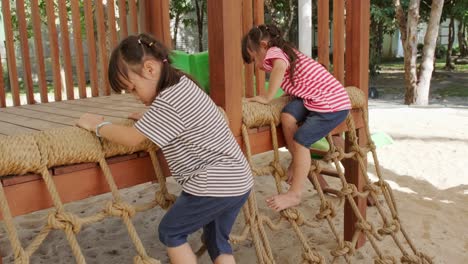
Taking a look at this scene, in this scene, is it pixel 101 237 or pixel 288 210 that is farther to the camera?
pixel 101 237

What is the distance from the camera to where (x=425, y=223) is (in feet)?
13.2

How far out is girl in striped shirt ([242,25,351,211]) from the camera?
2711 mm

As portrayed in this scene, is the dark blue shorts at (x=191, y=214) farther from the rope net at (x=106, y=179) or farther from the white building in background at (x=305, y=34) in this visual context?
the white building in background at (x=305, y=34)

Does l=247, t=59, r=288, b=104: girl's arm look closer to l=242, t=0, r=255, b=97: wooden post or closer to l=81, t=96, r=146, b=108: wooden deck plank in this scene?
l=242, t=0, r=255, b=97: wooden post

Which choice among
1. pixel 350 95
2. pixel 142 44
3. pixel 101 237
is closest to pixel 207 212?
pixel 142 44

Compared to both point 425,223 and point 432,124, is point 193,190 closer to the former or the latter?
point 425,223

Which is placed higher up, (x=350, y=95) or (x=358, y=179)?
(x=350, y=95)

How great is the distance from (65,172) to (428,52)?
10.2m

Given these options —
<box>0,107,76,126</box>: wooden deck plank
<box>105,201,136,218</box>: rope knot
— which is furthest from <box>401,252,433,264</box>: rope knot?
<box>0,107,76,126</box>: wooden deck plank

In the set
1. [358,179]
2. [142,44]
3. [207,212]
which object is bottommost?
[358,179]

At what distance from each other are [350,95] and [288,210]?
3.03ft

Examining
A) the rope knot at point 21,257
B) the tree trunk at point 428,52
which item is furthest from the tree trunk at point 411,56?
the rope knot at point 21,257

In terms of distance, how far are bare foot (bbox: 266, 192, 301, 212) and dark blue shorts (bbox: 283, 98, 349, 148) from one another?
0.27 meters

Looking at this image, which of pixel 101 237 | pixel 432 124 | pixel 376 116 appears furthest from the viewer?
pixel 376 116
